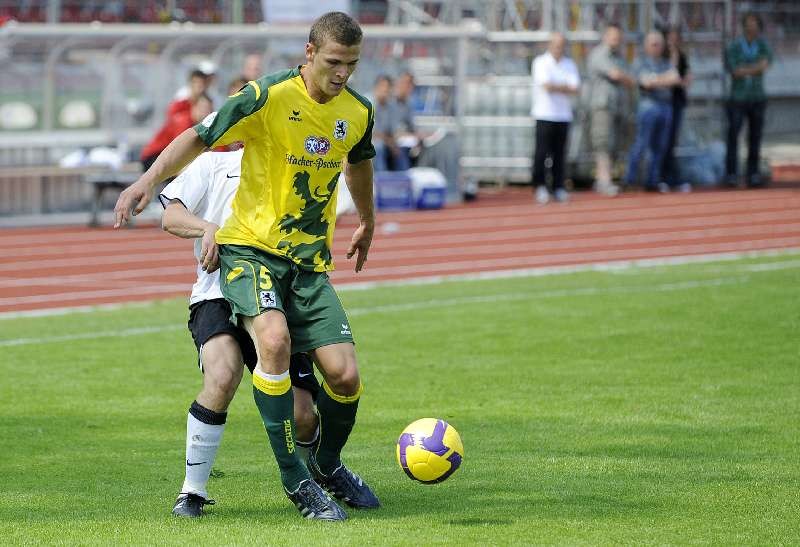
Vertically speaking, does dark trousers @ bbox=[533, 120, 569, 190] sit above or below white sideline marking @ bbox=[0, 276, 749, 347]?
above

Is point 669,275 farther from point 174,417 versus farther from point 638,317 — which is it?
point 174,417

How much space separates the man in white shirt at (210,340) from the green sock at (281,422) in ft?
0.51

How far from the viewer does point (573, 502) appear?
6.68 m

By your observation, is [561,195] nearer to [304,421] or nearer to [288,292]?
[304,421]

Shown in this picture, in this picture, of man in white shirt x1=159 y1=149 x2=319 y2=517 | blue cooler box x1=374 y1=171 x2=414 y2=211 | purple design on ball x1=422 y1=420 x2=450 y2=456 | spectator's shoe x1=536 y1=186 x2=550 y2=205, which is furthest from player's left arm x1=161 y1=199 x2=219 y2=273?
spectator's shoe x1=536 y1=186 x2=550 y2=205

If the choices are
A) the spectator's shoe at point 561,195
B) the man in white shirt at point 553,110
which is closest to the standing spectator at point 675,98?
the man in white shirt at point 553,110

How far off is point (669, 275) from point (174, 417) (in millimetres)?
7744

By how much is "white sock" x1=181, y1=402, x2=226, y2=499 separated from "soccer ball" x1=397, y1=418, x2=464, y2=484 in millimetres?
786

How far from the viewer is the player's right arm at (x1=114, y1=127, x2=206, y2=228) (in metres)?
6.14

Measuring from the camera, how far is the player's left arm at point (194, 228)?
6.51 meters

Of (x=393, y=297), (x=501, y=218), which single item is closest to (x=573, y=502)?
(x=393, y=297)

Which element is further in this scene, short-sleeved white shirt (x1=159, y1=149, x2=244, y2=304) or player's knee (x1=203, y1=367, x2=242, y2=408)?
short-sleeved white shirt (x1=159, y1=149, x2=244, y2=304)

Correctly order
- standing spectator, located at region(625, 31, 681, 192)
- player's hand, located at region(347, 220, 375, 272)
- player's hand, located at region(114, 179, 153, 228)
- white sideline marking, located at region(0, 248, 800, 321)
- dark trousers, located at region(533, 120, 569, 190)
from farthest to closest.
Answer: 1. standing spectator, located at region(625, 31, 681, 192)
2. dark trousers, located at region(533, 120, 569, 190)
3. white sideline marking, located at region(0, 248, 800, 321)
4. player's hand, located at region(347, 220, 375, 272)
5. player's hand, located at region(114, 179, 153, 228)

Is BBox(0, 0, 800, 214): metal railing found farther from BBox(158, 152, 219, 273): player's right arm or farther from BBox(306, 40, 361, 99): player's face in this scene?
BBox(306, 40, 361, 99): player's face
